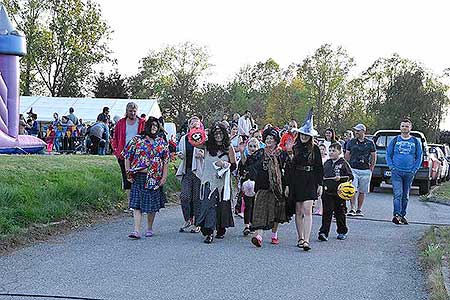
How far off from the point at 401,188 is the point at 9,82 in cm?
1176

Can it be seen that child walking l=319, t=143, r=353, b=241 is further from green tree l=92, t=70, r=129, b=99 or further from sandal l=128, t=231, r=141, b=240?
green tree l=92, t=70, r=129, b=99

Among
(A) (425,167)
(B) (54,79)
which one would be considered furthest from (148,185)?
(B) (54,79)

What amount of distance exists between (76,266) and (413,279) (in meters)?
3.75

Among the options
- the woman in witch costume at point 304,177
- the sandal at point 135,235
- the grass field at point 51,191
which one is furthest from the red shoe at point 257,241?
the grass field at point 51,191

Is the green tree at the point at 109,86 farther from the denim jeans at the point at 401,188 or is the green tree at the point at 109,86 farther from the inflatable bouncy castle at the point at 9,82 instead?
the denim jeans at the point at 401,188

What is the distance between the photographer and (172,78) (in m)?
81.7

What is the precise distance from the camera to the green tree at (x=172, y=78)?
77.2 m

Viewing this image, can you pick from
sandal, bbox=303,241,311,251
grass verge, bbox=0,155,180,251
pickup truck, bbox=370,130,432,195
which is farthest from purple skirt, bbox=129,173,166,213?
pickup truck, bbox=370,130,432,195

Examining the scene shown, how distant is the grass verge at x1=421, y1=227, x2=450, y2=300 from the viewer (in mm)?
7013

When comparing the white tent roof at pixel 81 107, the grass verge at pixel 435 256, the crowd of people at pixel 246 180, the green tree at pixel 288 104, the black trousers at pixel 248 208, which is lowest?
the grass verge at pixel 435 256

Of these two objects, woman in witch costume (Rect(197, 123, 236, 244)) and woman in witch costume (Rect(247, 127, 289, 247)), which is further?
woman in witch costume (Rect(197, 123, 236, 244))

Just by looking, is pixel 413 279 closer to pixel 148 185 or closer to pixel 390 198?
pixel 148 185

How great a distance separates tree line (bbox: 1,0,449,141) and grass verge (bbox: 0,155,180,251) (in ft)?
156

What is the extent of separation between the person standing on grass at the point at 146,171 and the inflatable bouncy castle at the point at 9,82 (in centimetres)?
1040
